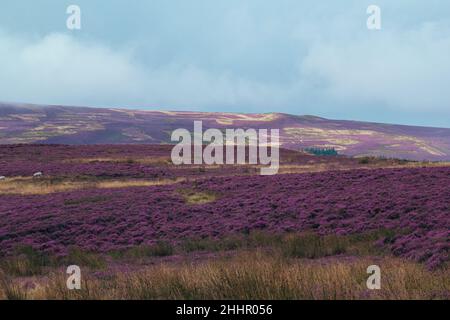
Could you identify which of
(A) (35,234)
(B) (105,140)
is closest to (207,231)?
(A) (35,234)

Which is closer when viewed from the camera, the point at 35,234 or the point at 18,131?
the point at 35,234

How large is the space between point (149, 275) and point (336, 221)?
1049cm

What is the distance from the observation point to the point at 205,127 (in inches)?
5556

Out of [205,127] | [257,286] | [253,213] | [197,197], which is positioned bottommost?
[197,197]

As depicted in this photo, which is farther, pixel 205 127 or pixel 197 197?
pixel 205 127

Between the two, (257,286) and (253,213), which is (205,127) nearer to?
(253,213)

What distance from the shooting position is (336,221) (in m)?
18.6

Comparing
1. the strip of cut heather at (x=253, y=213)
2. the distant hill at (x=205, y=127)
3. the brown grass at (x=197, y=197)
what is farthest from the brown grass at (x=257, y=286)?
the distant hill at (x=205, y=127)

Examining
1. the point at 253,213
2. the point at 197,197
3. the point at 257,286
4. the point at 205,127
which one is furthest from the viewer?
the point at 205,127

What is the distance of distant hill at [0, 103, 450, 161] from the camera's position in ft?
359

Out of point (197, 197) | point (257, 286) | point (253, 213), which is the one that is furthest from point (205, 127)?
point (257, 286)

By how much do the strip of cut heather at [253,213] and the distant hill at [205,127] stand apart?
2795 inches

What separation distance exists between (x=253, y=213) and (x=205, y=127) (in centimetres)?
12034
